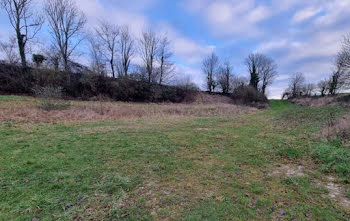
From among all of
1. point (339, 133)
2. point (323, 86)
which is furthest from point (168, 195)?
point (323, 86)

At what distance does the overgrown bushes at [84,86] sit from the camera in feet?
66.0

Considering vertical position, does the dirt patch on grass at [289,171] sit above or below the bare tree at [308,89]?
below

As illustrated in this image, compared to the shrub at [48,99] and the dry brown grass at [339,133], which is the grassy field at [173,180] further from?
the shrub at [48,99]

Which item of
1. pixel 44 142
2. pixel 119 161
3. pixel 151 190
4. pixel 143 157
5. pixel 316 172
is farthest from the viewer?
pixel 44 142

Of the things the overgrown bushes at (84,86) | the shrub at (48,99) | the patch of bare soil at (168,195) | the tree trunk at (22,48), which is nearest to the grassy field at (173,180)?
the patch of bare soil at (168,195)

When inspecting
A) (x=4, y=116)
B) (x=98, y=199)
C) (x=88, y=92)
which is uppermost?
(x=88, y=92)

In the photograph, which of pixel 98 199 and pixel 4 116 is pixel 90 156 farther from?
pixel 4 116

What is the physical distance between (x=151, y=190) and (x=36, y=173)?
109 inches

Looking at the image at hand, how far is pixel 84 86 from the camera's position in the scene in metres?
24.0

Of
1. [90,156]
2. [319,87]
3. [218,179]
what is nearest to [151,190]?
[218,179]

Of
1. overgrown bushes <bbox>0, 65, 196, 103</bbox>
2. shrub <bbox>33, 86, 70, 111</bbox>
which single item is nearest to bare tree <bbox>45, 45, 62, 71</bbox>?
overgrown bushes <bbox>0, 65, 196, 103</bbox>

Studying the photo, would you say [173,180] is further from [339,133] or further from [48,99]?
[48,99]

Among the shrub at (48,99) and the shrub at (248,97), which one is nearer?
the shrub at (48,99)

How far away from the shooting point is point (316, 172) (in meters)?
4.28
